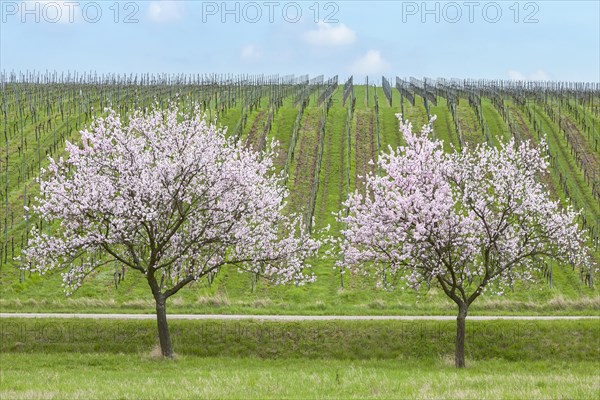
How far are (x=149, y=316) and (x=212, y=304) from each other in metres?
5.62

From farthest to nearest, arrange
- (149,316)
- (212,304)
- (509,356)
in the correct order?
(212,304) → (149,316) → (509,356)

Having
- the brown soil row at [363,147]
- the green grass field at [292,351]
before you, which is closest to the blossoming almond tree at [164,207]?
the green grass field at [292,351]

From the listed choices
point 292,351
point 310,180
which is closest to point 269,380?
point 292,351

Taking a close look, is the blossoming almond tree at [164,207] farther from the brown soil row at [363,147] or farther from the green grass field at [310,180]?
the brown soil row at [363,147]

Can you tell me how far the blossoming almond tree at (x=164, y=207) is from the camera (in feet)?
96.5

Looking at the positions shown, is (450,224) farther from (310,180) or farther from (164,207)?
(310,180)

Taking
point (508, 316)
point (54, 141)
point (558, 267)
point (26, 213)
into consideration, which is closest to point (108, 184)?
point (508, 316)

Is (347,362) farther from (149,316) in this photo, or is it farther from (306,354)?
(149,316)

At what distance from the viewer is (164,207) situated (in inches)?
1193

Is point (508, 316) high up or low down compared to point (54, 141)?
down

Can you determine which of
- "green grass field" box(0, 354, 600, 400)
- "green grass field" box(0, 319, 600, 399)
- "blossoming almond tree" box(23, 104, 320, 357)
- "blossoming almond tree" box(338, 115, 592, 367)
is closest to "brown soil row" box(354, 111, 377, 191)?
"green grass field" box(0, 319, 600, 399)

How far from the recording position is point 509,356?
105 ft

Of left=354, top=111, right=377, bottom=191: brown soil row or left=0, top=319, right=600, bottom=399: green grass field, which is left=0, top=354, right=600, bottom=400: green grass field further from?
left=354, top=111, right=377, bottom=191: brown soil row

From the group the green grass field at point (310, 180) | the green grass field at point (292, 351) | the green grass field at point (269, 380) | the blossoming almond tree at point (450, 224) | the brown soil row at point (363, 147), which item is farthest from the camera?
the brown soil row at point (363, 147)
